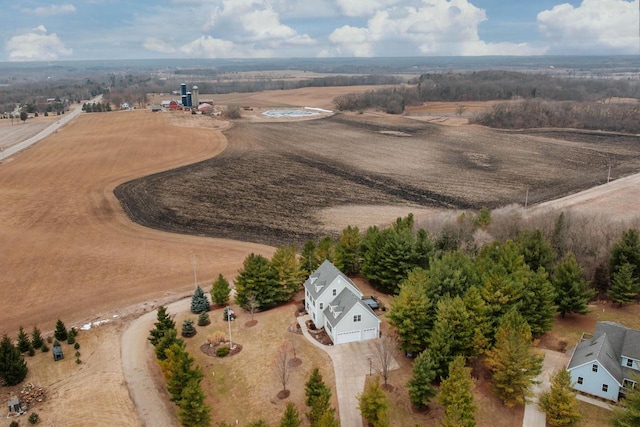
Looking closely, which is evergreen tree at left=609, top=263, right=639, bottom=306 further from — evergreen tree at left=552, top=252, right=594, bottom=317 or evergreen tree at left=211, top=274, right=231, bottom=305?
evergreen tree at left=211, top=274, right=231, bottom=305

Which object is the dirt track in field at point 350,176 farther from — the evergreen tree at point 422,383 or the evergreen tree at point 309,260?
the evergreen tree at point 422,383

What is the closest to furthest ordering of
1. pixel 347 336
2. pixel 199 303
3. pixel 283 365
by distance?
pixel 283 365 → pixel 347 336 → pixel 199 303

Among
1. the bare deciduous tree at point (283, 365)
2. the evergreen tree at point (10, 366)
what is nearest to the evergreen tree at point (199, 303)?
the bare deciduous tree at point (283, 365)

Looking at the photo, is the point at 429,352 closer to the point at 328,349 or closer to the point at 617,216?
the point at 328,349

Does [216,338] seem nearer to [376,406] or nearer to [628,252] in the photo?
[376,406]

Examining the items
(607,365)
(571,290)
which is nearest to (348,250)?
(571,290)

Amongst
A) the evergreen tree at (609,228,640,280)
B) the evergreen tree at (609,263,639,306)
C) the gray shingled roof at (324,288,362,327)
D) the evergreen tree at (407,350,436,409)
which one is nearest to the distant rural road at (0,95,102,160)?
the gray shingled roof at (324,288,362,327)
